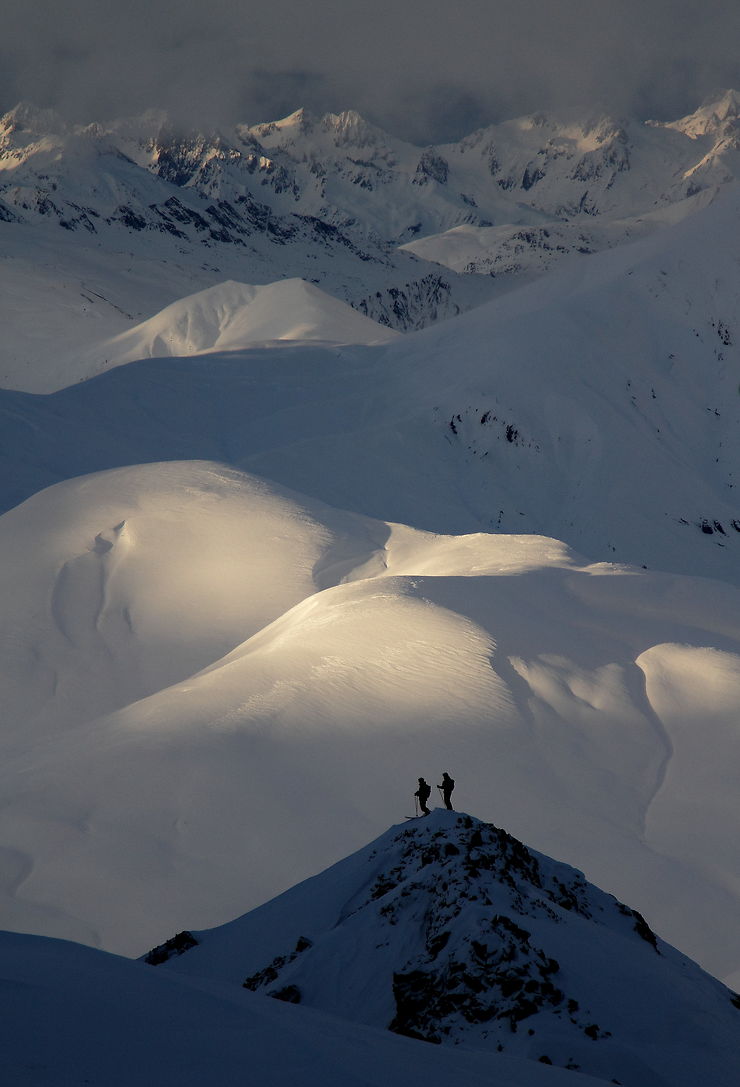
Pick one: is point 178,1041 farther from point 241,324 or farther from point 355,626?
point 241,324

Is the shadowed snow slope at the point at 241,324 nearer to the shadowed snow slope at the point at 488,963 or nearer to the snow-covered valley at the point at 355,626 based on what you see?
the snow-covered valley at the point at 355,626

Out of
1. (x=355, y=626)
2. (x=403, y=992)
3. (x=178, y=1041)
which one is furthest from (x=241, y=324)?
(x=178, y=1041)

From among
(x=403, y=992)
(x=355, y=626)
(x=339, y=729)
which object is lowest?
(x=403, y=992)

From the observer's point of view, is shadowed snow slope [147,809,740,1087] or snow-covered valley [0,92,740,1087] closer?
Answer: shadowed snow slope [147,809,740,1087]

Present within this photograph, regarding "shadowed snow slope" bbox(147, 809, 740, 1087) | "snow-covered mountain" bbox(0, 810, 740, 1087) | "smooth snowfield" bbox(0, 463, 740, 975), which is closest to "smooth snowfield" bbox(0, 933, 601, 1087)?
"snow-covered mountain" bbox(0, 810, 740, 1087)

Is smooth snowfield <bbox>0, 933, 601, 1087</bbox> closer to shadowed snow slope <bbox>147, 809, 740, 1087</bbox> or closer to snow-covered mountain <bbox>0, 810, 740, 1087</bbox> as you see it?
snow-covered mountain <bbox>0, 810, 740, 1087</bbox>
